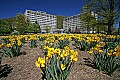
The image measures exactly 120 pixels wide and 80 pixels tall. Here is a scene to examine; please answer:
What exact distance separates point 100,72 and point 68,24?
5511 inches

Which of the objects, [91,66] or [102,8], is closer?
[91,66]

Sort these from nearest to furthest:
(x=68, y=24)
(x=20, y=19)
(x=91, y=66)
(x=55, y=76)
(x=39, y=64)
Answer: (x=39, y=64) < (x=55, y=76) < (x=91, y=66) < (x=20, y=19) < (x=68, y=24)

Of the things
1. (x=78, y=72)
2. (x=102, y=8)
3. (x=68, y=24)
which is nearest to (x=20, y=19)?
(x=102, y=8)

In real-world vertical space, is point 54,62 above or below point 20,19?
below

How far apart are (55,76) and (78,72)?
1.30 m

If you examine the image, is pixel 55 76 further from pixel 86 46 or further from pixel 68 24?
pixel 68 24

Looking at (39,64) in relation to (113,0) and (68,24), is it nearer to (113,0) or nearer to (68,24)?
(113,0)

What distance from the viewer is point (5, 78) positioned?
12.6 ft

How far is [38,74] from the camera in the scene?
3.93 meters

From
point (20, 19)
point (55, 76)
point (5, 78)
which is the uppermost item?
point (20, 19)

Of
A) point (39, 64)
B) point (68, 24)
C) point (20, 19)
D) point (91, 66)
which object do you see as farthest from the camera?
point (68, 24)

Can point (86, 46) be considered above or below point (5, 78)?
above

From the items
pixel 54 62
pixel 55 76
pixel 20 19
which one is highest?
pixel 20 19

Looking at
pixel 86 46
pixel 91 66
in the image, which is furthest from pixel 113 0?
pixel 91 66
